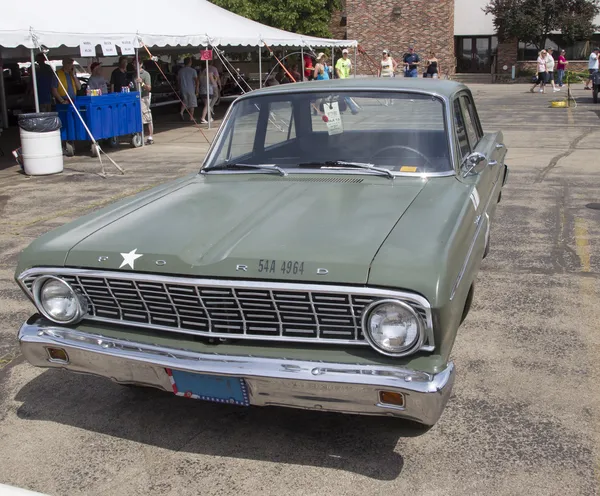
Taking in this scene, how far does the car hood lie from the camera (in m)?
3.06

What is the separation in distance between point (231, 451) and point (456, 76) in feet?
135

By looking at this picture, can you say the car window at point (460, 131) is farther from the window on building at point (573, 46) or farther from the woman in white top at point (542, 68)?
the window on building at point (573, 46)

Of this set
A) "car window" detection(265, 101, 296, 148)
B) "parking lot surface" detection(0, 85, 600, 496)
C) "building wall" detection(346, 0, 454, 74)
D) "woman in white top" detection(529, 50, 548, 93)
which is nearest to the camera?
"parking lot surface" detection(0, 85, 600, 496)

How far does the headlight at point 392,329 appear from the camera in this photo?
9.60ft

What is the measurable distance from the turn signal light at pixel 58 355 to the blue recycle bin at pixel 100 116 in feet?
35.2

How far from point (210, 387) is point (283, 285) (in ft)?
1.95

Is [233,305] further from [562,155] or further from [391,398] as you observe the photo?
[562,155]

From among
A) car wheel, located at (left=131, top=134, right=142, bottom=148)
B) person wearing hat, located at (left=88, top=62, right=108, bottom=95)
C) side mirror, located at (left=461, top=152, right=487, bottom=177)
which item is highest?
person wearing hat, located at (left=88, top=62, right=108, bottom=95)

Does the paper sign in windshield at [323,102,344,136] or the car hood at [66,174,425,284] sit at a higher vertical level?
the paper sign in windshield at [323,102,344,136]

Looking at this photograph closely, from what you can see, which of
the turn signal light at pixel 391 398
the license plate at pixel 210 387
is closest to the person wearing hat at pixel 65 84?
the license plate at pixel 210 387

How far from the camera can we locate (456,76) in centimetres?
4181

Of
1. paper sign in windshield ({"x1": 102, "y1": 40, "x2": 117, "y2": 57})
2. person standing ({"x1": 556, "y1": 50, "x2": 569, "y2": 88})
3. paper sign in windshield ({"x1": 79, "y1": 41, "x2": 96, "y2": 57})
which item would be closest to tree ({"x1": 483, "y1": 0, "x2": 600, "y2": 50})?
person standing ({"x1": 556, "y1": 50, "x2": 569, "y2": 88})

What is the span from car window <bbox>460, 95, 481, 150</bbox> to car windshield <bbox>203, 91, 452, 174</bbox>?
2.36ft

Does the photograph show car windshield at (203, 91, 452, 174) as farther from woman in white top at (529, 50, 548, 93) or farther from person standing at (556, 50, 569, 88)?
person standing at (556, 50, 569, 88)
